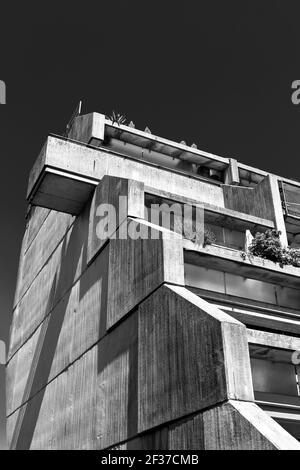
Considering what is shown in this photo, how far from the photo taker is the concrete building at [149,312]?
1087cm

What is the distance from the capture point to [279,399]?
12188mm

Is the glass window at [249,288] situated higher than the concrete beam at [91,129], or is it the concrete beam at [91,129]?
the concrete beam at [91,129]

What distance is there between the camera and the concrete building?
10.9m

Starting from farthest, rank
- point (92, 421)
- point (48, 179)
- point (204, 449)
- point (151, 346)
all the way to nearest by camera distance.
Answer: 1. point (48, 179)
2. point (92, 421)
3. point (151, 346)
4. point (204, 449)

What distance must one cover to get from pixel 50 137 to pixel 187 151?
28.9ft

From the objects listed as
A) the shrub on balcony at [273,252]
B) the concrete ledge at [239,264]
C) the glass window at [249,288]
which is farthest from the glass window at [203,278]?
the shrub on balcony at [273,252]

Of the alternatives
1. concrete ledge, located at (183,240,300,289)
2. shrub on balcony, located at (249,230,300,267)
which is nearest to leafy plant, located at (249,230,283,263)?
shrub on balcony, located at (249,230,300,267)

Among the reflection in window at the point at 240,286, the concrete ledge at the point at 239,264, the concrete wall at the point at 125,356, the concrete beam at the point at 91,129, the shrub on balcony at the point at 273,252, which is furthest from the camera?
the concrete beam at the point at 91,129

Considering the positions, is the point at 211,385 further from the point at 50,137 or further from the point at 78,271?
the point at 50,137

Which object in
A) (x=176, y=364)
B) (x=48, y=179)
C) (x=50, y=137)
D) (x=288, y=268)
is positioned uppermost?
(x=50, y=137)

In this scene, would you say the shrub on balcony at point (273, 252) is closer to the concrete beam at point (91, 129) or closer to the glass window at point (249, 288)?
the glass window at point (249, 288)

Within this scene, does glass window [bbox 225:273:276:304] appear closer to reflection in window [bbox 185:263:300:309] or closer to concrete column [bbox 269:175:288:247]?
reflection in window [bbox 185:263:300:309]

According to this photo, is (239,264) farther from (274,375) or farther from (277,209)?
(277,209)
